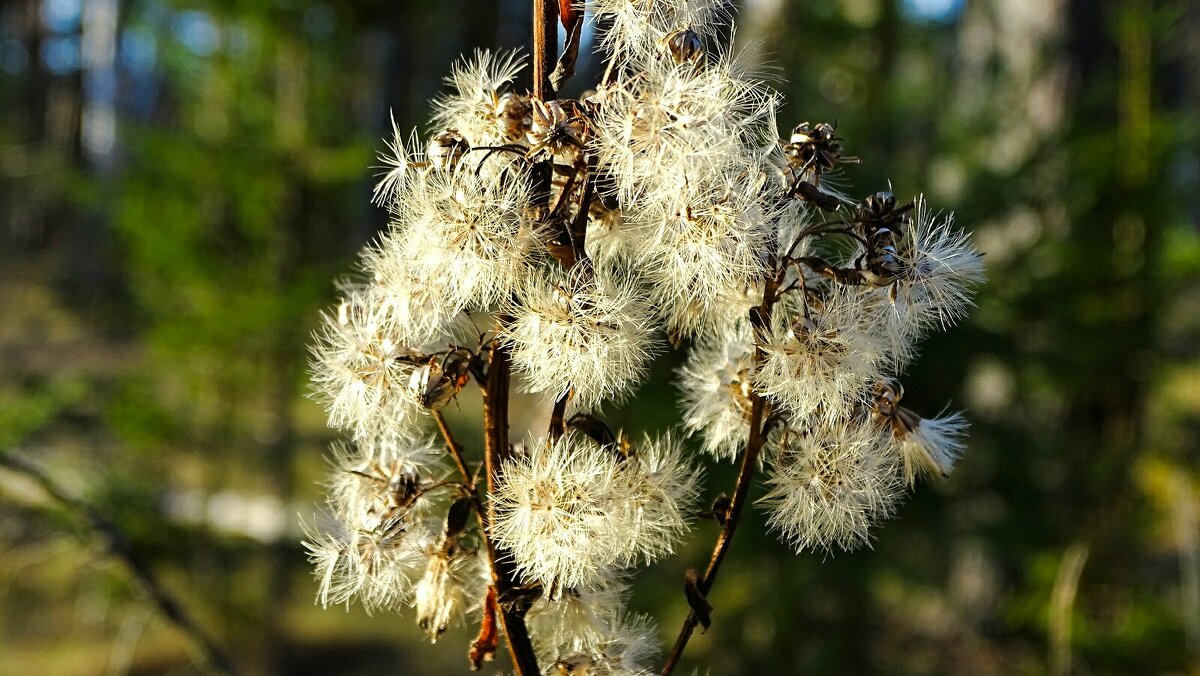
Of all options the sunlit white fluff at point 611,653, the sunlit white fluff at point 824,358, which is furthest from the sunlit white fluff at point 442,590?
the sunlit white fluff at point 824,358

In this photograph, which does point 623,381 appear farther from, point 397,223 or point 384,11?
point 384,11

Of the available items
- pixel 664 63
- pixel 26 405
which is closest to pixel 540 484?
pixel 664 63

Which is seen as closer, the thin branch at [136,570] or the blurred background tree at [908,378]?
the thin branch at [136,570]

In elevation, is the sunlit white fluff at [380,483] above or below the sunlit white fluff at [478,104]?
below

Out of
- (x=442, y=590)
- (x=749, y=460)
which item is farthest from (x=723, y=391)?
(x=442, y=590)

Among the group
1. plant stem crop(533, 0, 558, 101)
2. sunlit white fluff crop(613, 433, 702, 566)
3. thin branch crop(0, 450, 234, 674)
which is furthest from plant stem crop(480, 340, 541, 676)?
thin branch crop(0, 450, 234, 674)

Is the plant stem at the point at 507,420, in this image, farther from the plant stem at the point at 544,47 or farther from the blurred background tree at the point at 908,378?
the blurred background tree at the point at 908,378

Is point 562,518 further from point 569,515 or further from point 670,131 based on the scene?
point 670,131

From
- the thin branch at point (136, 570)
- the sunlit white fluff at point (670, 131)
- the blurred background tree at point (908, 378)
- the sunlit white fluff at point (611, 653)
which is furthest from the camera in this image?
the blurred background tree at point (908, 378)
